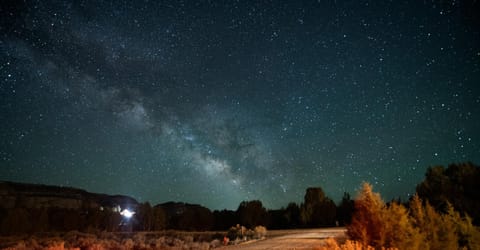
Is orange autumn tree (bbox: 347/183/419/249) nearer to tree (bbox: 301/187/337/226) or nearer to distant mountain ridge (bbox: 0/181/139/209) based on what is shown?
tree (bbox: 301/187/337/226)

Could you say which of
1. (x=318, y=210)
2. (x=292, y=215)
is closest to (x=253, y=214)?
(x=292, y=215)

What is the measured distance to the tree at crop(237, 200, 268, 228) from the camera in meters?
43.7

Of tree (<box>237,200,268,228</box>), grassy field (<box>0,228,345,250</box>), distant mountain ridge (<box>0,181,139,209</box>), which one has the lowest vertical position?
grassy field (<box>0,228,345,250</box>)

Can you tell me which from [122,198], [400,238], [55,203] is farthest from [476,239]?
[122,198]

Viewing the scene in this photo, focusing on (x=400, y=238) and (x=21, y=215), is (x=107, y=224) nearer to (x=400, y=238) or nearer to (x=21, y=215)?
(x=21, y=215)

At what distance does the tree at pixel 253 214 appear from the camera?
43.7m

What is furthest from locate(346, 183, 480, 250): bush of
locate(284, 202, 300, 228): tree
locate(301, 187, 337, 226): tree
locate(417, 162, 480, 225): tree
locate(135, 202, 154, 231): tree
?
locate(135, 202, 154, 231): tree

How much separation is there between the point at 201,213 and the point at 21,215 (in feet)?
71.6

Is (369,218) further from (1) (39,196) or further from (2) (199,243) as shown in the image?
(1) (39,196)

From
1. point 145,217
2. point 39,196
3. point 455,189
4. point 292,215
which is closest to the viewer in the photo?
point 455,189

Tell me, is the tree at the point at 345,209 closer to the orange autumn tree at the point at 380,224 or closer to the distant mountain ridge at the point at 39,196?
the orange autumn tree at the point at 380,224

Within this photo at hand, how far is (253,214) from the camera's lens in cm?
4444

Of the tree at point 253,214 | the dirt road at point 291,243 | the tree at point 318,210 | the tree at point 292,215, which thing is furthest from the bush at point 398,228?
the tree at point 253,214

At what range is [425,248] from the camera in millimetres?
10672
